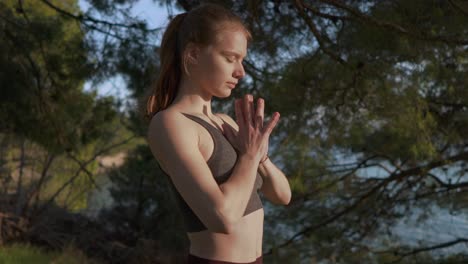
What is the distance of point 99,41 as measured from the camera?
152 inches

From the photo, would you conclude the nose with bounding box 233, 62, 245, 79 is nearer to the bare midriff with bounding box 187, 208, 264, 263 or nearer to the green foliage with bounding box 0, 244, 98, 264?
the bare midriff with bounding box 187, 208, 264, 263

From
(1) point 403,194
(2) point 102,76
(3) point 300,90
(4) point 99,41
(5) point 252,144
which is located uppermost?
(4) point 99,41

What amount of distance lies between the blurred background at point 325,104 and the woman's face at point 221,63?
1.27 m

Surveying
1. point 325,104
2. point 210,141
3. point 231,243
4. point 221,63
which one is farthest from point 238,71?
point 325,104

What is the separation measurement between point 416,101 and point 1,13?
2824 millimetres

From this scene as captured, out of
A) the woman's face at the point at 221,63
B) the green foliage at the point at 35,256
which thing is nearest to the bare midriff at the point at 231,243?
the woman's face at the point at 221,63

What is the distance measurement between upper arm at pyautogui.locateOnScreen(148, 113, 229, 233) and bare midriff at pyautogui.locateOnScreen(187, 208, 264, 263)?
89 millimetres

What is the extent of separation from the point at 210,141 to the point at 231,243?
19 centimetres

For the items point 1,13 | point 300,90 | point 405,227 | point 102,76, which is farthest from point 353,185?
point 1,13

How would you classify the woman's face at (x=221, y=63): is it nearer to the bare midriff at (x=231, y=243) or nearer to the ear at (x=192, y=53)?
the ear at (x=192, y=53)

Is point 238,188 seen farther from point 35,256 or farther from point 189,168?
point 35,256

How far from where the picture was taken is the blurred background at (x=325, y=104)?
9.23 ft

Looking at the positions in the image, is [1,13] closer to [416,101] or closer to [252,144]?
[416,101]

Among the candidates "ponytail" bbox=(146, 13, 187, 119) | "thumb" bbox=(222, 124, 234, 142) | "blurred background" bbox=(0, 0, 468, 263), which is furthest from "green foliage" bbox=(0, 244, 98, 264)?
"thumb" bbox=(222, 124, 234, 142)
